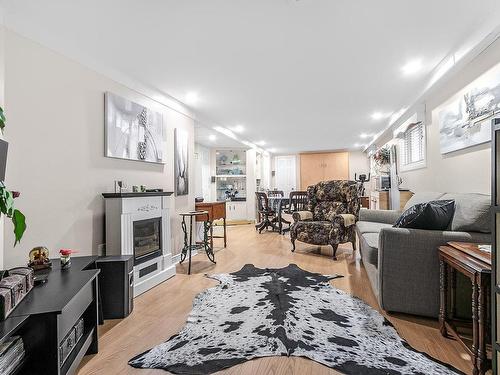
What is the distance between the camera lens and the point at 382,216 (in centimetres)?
381

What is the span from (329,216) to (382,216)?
830mm

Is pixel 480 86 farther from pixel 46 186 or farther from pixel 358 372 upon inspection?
pixel 46 186

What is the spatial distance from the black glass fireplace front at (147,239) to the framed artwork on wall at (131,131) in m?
0.76

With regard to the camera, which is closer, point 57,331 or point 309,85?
point 57,331

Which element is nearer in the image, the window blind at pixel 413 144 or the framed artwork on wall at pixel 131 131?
the framed artwork on wall at pixel 131 131

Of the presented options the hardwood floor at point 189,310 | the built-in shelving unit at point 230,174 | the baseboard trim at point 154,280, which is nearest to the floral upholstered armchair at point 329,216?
the hardwood floor at point 189,310

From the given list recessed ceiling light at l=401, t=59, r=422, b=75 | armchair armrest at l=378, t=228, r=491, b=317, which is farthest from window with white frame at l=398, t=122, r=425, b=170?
armchair armrest at l=378, t=228, r=491, b=317

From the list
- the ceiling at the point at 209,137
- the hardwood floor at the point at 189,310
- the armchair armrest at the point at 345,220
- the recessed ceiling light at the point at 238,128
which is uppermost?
the recessed ceiling light at the point at 238,128

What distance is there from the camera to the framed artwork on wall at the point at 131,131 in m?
2.69

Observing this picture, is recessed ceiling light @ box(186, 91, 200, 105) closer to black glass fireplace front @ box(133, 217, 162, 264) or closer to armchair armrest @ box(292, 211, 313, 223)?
black glass fireplace front @ box(133, 217, 162, 264)

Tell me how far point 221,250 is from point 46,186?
2879 millimetres

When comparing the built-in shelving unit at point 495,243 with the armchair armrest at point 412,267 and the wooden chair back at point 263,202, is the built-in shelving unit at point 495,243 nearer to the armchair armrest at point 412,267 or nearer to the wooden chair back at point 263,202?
the armchair armrest at point 412,267

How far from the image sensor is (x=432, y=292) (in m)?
1.99

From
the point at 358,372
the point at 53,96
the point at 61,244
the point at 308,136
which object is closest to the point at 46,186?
the point at 61,244
